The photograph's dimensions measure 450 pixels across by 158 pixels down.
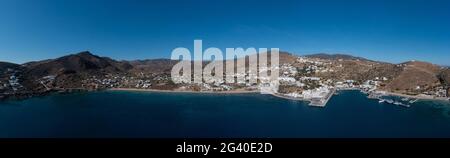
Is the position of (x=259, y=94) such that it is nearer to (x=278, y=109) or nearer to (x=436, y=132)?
(x=278, y=109)

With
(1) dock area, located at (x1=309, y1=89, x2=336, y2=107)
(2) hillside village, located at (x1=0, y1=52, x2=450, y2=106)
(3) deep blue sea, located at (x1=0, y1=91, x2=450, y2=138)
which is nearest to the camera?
(3) deep blue sea, located at (x1=0, y1=91, x2=450, y2=138)

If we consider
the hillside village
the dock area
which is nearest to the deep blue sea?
the dock area

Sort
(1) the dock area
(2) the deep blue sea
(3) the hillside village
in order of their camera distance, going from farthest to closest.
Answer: (3) the hillside village, (1) the dock area, (2) the deep blue sea

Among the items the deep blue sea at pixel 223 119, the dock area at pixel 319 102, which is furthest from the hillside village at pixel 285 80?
the deep blue sea at pixel 223 119

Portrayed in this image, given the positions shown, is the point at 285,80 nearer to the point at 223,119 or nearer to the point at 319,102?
the point at 319,102

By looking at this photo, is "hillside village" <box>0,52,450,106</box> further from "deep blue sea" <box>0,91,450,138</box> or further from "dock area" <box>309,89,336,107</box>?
"deep blue sea" <box>0,91,450,138</box>

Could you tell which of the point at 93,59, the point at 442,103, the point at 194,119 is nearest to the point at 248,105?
the point at 194,119

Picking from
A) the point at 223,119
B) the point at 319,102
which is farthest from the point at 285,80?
the point at 223,119

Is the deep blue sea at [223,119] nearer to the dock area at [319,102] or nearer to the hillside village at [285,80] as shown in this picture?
the dock area at [319,102]

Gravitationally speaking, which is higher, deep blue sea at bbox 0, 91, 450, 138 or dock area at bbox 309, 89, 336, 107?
dock area at bbox 309, 89, 336, 107
